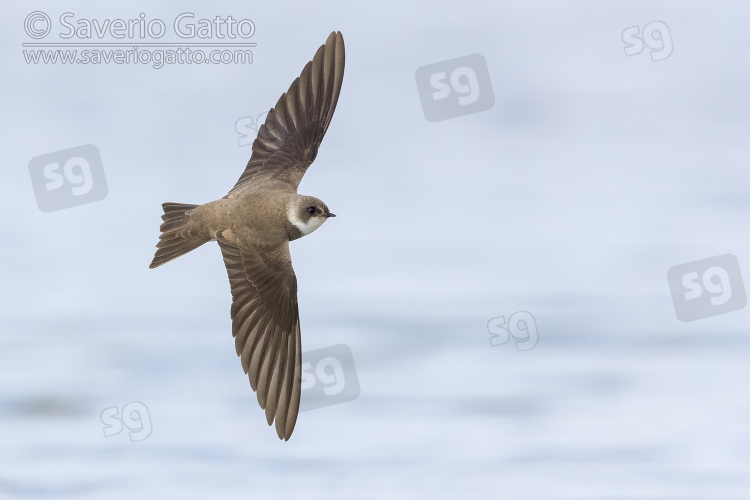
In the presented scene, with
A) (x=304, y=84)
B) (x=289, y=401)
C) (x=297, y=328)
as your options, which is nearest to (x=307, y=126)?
(x=304, y=84)

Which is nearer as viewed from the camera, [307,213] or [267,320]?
[307,213]

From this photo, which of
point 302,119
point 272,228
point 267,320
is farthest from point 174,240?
point 302,119

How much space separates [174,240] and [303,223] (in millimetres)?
907

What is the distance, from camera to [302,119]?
296 inches

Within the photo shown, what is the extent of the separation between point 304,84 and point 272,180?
0.83m

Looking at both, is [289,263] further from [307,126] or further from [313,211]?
[307,126]

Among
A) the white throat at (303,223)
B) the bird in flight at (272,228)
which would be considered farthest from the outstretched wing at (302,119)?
the white throat at (303,223)

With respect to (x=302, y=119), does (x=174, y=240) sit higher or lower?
lower

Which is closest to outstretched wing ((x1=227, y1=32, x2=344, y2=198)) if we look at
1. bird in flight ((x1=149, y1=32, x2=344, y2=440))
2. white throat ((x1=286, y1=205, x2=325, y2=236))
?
bird in flight ((x1=149, y1=32, x2=344, y2=440))

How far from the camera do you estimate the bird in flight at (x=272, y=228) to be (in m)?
6.80

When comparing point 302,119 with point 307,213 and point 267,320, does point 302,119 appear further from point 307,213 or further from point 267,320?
point 267,320

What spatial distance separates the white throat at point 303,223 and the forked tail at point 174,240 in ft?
2.08

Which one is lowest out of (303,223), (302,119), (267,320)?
(267,320)

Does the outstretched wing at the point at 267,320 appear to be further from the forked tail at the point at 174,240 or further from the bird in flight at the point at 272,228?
the forked tail at the point at 174,240
